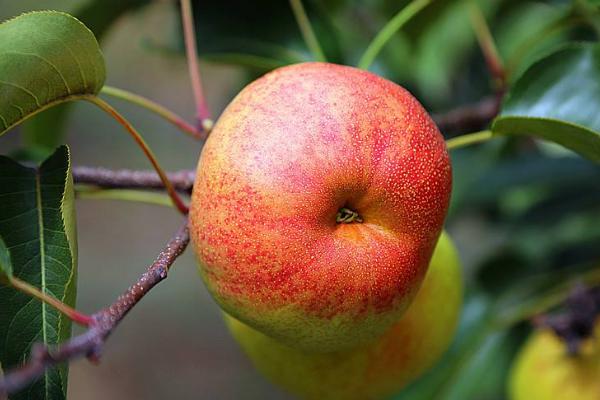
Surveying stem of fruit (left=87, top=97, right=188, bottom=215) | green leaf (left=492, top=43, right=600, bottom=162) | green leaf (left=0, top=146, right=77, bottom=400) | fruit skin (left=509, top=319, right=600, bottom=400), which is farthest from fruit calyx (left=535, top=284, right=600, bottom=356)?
green leaf (left=0, top=146, right=77, bottom=400)

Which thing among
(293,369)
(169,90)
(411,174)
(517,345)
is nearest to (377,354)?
(293,369)

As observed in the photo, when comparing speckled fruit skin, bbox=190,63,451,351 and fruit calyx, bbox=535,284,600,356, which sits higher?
speckled fruit skin, bbox=190,63,451,351

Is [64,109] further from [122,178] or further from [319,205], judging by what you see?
[319,205]

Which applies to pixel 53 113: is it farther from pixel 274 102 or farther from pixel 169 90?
pixel 169 90

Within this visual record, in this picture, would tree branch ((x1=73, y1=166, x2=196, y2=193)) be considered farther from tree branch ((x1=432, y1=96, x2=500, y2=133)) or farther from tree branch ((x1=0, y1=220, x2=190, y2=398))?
tree branch ((x1=432, y1=96, x2=500, y2=133))

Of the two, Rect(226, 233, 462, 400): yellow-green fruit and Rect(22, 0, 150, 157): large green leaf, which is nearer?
Rect(226, 233, 462, 400): yellow-green fruit

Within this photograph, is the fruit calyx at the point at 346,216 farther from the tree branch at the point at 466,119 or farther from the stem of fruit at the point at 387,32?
the tree branch at the point at 466,119

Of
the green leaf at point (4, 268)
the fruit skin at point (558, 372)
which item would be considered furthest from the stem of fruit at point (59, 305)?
the fruit skin at point (558, 372)
